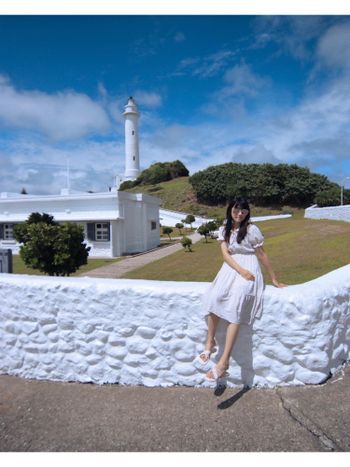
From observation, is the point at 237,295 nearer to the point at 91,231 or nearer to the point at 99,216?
the point at 99,216

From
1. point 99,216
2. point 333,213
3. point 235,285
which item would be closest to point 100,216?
point 99,216

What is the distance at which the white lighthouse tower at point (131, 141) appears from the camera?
48.6m

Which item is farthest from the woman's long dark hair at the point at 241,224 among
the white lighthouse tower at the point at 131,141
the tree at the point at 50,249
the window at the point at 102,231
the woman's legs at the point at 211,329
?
the white lighthouse tower at the point at 131,141

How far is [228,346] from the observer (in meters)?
2.70

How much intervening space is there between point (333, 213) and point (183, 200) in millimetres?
21108

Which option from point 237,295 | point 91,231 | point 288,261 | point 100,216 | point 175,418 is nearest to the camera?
point 175,418

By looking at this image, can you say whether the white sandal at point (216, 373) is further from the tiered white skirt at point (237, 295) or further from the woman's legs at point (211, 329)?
the tiered white skirt at point (237, 295)

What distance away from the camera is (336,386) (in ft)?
9.25

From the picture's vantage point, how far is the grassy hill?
37469 mm

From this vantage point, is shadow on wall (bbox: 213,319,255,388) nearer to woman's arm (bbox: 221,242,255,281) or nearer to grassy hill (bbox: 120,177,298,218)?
woman's arm (bbox: 221,242,255,281)

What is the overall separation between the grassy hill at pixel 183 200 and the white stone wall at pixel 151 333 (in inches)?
1285

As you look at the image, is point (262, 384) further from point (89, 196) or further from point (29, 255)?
point (89, 196)

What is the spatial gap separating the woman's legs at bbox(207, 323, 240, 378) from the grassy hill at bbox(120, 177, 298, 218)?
32908 mm

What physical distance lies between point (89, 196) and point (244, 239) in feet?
53.2
